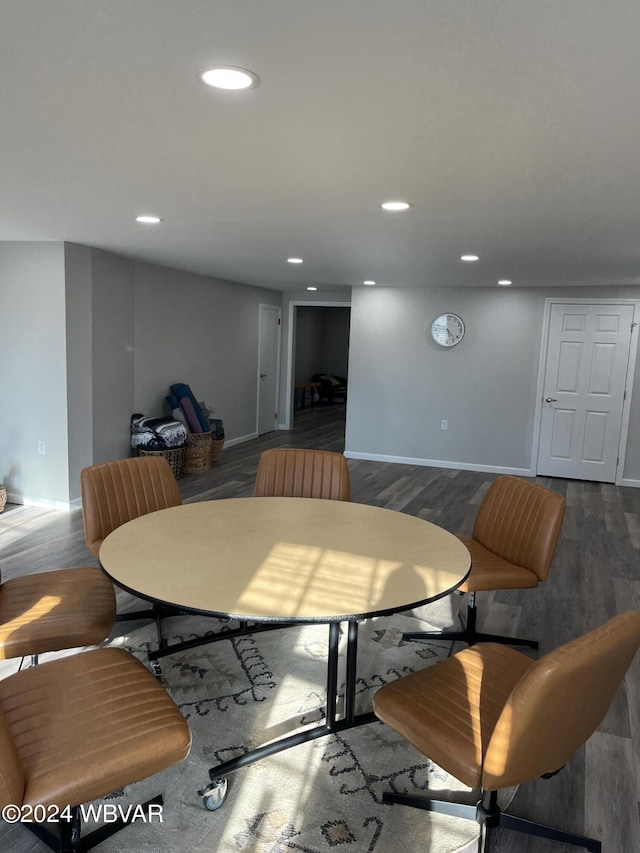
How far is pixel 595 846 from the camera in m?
1.74

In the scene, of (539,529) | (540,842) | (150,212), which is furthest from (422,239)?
(540,842)

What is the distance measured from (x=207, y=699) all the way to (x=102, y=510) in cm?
97

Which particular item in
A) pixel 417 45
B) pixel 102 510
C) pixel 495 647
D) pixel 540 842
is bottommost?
pixel 540 842

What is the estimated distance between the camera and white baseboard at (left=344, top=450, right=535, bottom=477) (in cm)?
703

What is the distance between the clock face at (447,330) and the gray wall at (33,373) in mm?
4135

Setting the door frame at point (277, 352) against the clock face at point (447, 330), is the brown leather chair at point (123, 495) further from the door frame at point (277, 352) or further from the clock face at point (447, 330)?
the door frame at point (277, 352)

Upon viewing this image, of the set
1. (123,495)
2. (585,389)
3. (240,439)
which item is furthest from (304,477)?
(240,439)

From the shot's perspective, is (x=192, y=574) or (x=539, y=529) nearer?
(x=192, y=574)

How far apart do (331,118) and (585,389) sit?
18.5ft

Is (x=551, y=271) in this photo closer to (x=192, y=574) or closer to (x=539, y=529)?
(x=539, y=529)

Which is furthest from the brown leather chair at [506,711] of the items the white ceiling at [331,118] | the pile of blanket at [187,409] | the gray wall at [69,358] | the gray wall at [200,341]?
the pile of blanket at [187,409]

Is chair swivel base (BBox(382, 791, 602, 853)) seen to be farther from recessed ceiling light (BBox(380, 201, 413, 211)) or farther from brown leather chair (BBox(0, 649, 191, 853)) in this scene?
recessed ceiling light (BBox(380, 201, 413, 211))

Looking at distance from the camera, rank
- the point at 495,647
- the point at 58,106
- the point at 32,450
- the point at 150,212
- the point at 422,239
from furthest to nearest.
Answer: the point at 32,450
the point at 422,239
the point at 150,212
the point at 495,647
the point at 58,106

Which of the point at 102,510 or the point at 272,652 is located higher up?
the point at 102,510
